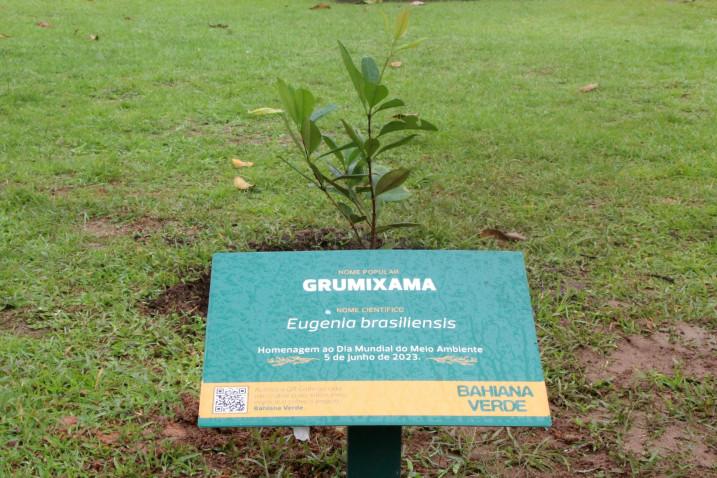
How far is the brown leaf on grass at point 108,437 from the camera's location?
81.4 inches

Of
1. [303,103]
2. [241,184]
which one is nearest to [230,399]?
[303,103]

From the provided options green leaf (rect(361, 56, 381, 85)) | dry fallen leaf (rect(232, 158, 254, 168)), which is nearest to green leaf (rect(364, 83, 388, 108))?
green leaf (rect(361, 56, 381, 85))

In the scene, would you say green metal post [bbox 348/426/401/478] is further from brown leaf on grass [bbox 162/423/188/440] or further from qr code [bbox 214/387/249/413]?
brown leaf on grass [bbox 162/423/188/440]

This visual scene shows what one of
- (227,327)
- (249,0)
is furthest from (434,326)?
(249,0)

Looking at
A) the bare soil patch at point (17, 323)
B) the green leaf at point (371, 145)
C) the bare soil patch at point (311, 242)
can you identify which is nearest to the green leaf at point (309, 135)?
the green leaf at point (371, 145)

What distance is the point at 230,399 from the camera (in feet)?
4.85

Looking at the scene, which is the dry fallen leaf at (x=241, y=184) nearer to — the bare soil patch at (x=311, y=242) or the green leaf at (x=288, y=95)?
the bare soil patch at (x=311, y=242)

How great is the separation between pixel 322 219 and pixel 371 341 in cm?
179

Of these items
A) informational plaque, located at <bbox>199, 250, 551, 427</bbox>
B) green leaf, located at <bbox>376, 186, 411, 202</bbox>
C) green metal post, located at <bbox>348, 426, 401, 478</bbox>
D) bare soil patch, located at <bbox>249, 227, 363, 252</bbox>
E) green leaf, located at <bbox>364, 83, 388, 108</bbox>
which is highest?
green leaf, located at <bbox>364, 83, 388, 108</bbox>

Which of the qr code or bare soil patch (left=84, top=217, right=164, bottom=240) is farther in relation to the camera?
bare soil patch (left=84, top=217, right=164, bottom=240)

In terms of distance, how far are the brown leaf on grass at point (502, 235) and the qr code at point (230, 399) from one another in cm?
187

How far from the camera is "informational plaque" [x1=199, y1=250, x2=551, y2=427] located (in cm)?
146

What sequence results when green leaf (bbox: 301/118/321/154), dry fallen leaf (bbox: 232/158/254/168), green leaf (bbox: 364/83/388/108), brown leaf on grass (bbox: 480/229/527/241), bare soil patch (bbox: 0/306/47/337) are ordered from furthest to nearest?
1. dry fallen leaf (bbox: 232/158/254/168)
2. brown leaf on grass (bbox: 480/229/527/241)
3. bare soil patch (bbox: 0/306/47/337)
4. green leaf (bbox: 301/118/321/154)
5. green leaf (bbox: 364/83/388/108)

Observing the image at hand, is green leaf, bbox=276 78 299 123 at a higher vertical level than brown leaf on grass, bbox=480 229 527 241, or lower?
higher
